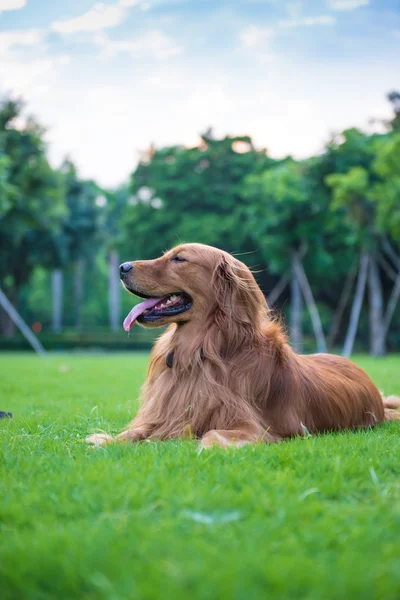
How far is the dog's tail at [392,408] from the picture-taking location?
6422 millimetres

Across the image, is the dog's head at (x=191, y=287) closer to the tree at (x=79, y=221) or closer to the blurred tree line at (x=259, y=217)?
the blurred tree line at (x=259, y=217)

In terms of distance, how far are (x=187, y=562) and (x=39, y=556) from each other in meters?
0.52

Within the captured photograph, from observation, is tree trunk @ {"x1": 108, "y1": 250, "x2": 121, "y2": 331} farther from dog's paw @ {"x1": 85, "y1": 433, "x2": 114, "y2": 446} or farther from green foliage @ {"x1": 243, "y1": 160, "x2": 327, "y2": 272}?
dog's paw @ {"x1": 85, "y1": 433, "x2": 114, "y2": 446}

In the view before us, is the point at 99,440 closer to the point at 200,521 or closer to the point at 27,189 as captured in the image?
the point at 200,521

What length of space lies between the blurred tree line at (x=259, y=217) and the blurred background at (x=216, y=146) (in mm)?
107

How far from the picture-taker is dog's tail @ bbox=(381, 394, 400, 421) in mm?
6422

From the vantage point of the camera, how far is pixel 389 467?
3654mm

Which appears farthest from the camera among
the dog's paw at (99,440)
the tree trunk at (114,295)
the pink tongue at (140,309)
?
the tree trunk at (114,295)

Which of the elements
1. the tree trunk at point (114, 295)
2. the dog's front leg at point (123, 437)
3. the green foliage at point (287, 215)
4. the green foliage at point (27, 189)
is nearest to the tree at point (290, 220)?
the green foliage at point (287, 215)

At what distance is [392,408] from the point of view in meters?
6.86

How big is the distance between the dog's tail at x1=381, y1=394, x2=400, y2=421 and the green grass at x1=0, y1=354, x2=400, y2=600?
2.06 metres

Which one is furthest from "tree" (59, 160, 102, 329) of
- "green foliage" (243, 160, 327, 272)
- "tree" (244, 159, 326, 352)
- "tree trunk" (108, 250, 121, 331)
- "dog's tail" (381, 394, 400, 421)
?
"dog's tail" (381, 394, 400, 421)

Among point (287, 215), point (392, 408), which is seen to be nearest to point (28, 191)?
point (287, 215)

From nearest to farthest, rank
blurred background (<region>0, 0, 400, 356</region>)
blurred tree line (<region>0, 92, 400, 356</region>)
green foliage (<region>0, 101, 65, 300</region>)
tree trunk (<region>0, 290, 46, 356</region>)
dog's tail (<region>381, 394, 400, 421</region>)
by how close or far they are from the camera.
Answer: dog's tail (<region>381, 394, 400, 421</region>) → blurred background (<region>0, 0, 400, 356</region>) → tree trunk (<region>0, 290, 46, 356</region>) → blurred tree line (<region>0, 92, 400, 356</region>) → green foliage (<region>0, 101, 65, 300</region>)
